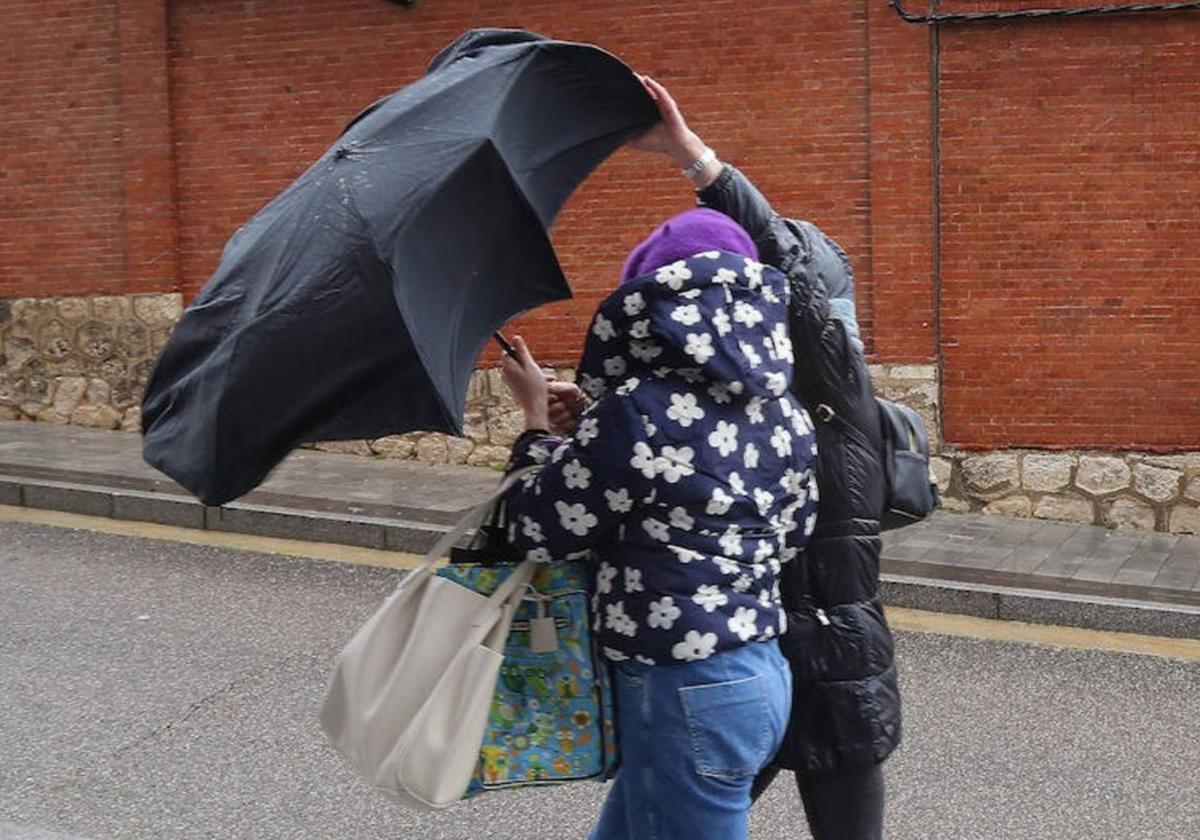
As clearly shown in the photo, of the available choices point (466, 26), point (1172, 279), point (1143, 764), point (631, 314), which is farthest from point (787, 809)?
point (466, 26)

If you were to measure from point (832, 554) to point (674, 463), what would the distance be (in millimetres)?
537

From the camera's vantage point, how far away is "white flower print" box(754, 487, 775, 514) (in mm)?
2930

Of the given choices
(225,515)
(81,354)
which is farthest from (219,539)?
(81,354)

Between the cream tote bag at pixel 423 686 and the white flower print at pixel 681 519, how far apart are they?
0.30 meters

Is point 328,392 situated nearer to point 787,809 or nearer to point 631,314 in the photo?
point 631,314

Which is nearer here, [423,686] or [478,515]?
[423,686]

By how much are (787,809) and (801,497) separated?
2.46 m

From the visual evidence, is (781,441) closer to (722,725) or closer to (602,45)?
(722,725)

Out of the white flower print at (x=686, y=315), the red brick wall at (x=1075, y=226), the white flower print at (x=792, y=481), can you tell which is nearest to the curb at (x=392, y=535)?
the red brick wall at (x=1075, y=226)

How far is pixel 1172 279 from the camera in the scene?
9555mm

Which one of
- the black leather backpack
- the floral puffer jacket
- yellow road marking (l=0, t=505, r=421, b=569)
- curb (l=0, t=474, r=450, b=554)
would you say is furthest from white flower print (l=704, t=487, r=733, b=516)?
curb (l=0, t=474, r=450, b=554)

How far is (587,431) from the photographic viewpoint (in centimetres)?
289

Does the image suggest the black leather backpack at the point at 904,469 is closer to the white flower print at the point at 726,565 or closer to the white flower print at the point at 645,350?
the white flower print at the point at 726,565

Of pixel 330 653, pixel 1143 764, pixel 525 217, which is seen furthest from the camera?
pixel 330 653
